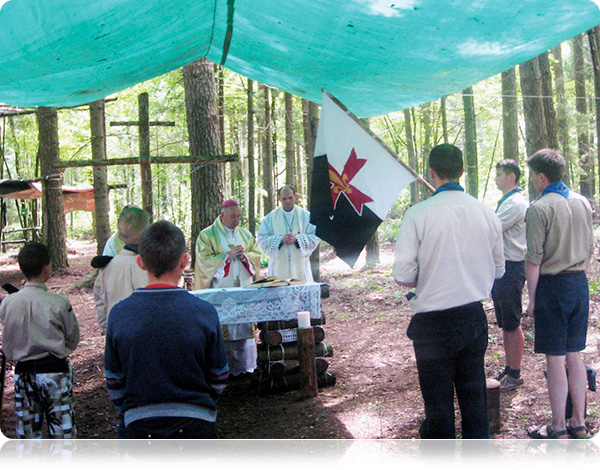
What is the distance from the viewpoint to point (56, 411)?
14.1 ft

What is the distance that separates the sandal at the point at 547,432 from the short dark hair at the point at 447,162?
2.26 meters

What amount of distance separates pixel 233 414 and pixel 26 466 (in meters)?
2.17

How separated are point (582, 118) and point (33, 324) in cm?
2099

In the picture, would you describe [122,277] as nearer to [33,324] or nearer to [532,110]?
[33,324]

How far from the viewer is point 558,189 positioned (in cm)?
456

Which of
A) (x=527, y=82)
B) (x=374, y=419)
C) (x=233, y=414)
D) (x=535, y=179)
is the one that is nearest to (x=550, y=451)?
(x=374, y=419)

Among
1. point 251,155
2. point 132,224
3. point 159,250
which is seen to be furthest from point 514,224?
point 251,155

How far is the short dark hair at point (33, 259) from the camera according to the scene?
4164mm

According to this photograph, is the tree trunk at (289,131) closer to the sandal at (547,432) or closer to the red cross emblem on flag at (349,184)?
the red cross emblem on flag at (349,184)

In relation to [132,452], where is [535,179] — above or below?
above

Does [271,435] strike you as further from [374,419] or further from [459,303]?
[459,303]

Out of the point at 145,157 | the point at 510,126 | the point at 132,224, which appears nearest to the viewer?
the point at 132,224

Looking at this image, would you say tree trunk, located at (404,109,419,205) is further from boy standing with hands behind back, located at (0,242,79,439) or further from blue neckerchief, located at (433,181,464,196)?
boy standing with hands behind back, located at (0,242,79,439)

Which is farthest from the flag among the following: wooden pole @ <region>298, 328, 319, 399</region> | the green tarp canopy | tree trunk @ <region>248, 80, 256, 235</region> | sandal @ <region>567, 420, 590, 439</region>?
tree trunk @ <region>248, 80, 256, 235</region>
